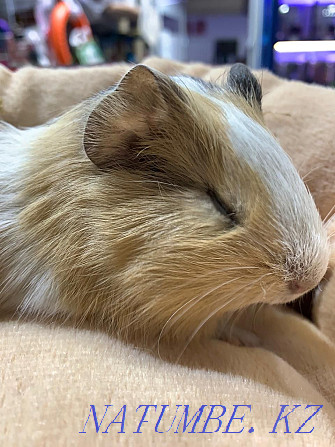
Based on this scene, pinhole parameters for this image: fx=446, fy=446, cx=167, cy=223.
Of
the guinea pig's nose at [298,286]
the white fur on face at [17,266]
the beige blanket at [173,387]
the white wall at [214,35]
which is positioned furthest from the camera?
the white wall at [214,35]

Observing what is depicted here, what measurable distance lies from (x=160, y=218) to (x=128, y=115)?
0.19 metres

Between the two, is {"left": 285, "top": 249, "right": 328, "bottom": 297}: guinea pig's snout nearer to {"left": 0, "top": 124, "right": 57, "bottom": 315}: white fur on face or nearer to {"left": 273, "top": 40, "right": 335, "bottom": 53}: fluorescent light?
{"left": 0, "top": 124, "right": 57, "bottom": 315}: white fur on face

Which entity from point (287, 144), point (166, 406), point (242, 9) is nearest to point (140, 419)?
point (166, 406)

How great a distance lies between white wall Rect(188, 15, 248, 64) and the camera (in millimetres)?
3291

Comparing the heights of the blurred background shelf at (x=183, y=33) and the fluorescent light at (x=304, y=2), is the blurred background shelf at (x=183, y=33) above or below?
Result: below

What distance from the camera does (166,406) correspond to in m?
0.70

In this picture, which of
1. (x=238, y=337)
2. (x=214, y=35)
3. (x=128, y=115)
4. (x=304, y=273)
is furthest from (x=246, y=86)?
(x=214, y=35)

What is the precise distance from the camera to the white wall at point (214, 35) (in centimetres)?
329

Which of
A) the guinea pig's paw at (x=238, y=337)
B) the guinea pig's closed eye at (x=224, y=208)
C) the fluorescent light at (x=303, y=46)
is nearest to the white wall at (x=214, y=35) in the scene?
the fluorescent light at (x=303, y=46)

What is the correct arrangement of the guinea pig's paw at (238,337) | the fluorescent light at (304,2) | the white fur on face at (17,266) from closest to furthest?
the white fur on face at (17,266), the guinea pig's paw at (238,337), the fluorescent light at (304,2)

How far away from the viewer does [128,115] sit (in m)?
0.78

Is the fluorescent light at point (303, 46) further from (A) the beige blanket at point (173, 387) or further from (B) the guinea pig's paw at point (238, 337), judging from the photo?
(B) the guinea pig's paw at point (238, 337)

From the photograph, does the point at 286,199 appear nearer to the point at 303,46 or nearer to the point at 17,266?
the point at 17,266

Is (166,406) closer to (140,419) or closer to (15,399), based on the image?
(140,419)
